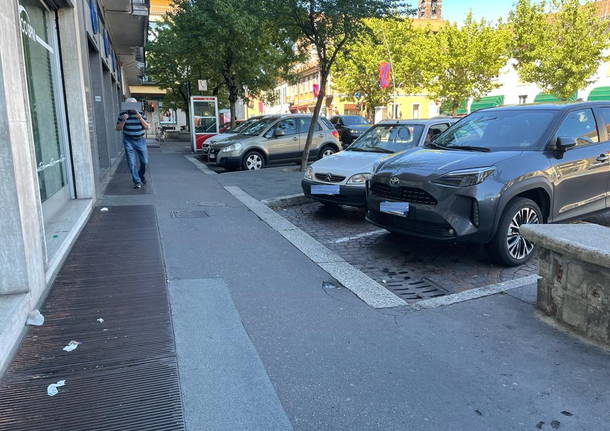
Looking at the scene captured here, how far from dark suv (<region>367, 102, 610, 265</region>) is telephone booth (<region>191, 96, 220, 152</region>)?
15562mm

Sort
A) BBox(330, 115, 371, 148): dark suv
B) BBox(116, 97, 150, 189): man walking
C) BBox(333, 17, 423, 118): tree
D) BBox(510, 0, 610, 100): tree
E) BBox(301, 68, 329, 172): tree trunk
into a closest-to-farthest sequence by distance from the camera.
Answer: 1. BBox(116, 97, 150, 189): man walking
2. BBox(301, 68, 329, 172): tree trunk
3. BBox(330, 115, 371, 148): dark suv
4. BBox(510, 0, 610, 100): tree
5. BBox(333, 17, 423, 118): tree

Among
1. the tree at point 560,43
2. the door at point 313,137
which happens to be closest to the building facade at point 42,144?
the door at point 313,137

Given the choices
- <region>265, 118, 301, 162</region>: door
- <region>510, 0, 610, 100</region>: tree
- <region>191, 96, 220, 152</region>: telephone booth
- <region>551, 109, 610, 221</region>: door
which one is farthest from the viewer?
<region>510, 0, 610, 100</region>: tree

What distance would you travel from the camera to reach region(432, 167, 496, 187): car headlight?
16.3 feet

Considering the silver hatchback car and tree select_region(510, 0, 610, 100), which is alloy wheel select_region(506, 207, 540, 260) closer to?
the silver hatchback car

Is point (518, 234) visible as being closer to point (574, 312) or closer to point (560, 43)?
point (574, 312)

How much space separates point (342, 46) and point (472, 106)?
3563 cm

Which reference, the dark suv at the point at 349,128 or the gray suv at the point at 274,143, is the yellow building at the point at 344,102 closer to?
the dark suv at the point at 349,128

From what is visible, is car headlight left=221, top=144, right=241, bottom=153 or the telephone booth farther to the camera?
the telephone booth

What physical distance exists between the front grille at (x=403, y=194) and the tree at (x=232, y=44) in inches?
390

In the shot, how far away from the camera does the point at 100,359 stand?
10.4 ft

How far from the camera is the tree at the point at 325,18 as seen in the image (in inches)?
463

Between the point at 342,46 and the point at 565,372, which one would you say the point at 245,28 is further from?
the point at 565,372

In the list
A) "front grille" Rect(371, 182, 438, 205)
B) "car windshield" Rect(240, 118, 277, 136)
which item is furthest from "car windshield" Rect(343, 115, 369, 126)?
"front grille" Rect(371, 182, 438, 205)
